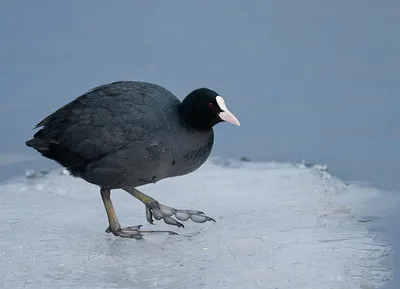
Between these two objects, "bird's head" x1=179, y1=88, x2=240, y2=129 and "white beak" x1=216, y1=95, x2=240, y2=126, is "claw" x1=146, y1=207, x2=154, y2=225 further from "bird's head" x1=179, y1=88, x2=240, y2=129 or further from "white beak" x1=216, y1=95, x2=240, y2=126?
"white beak" x1=216, y1=95, x2=240, y2=126

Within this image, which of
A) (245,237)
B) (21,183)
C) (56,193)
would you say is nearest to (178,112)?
(245,237)

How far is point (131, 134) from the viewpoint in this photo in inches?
177

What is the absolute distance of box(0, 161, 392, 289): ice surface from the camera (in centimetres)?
416

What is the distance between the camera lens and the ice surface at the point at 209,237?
4.16 metres

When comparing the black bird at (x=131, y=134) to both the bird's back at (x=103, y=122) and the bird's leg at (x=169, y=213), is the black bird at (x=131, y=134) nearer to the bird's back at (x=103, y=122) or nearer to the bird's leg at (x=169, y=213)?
the bird's back at (x=103, y=122)

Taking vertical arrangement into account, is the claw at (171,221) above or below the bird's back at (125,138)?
below

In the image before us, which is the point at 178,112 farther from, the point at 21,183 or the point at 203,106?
the point at 21,183

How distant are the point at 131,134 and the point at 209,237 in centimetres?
79

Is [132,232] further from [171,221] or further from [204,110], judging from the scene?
[204,110]

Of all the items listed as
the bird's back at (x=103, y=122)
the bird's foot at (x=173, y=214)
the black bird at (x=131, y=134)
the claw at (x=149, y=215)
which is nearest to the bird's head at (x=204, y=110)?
the black bird at (x=131, y=134)

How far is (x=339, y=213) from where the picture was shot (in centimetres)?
532

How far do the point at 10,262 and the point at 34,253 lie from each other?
195mm

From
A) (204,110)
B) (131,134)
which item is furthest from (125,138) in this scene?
(204,110)

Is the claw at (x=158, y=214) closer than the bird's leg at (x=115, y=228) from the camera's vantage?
No
